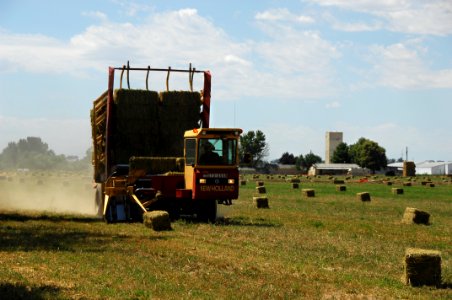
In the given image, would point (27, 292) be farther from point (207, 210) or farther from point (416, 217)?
point (416, 217)

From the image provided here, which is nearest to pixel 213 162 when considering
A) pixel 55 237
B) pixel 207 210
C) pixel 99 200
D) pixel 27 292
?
pixel 207 210

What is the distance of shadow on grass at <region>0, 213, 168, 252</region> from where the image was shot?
17969 mm

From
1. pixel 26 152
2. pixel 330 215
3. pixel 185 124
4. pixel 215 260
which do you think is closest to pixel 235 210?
pixel 330 215

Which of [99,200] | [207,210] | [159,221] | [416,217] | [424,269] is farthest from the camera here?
[99,200]

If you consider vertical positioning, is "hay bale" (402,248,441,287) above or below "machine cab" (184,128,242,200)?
below

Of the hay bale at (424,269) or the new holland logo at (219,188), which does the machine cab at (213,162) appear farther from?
the hay bale at (424,269)

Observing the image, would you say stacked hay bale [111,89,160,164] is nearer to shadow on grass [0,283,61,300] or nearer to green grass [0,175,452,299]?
green grass [0,175,452,299]

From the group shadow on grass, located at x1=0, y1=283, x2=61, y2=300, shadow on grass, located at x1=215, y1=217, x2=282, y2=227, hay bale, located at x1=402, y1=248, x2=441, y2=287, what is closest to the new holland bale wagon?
shadow on grass, located at x1=215, y1=217, x2=282, y2=227

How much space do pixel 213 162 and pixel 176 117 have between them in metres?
2.44

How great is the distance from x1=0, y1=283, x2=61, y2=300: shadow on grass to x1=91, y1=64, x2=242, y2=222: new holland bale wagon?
42.5 ft

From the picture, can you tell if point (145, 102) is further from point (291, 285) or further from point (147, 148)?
point (291, 285)

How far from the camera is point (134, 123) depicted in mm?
27219

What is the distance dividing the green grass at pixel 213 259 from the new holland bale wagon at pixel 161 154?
108 cm

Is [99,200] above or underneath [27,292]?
above
